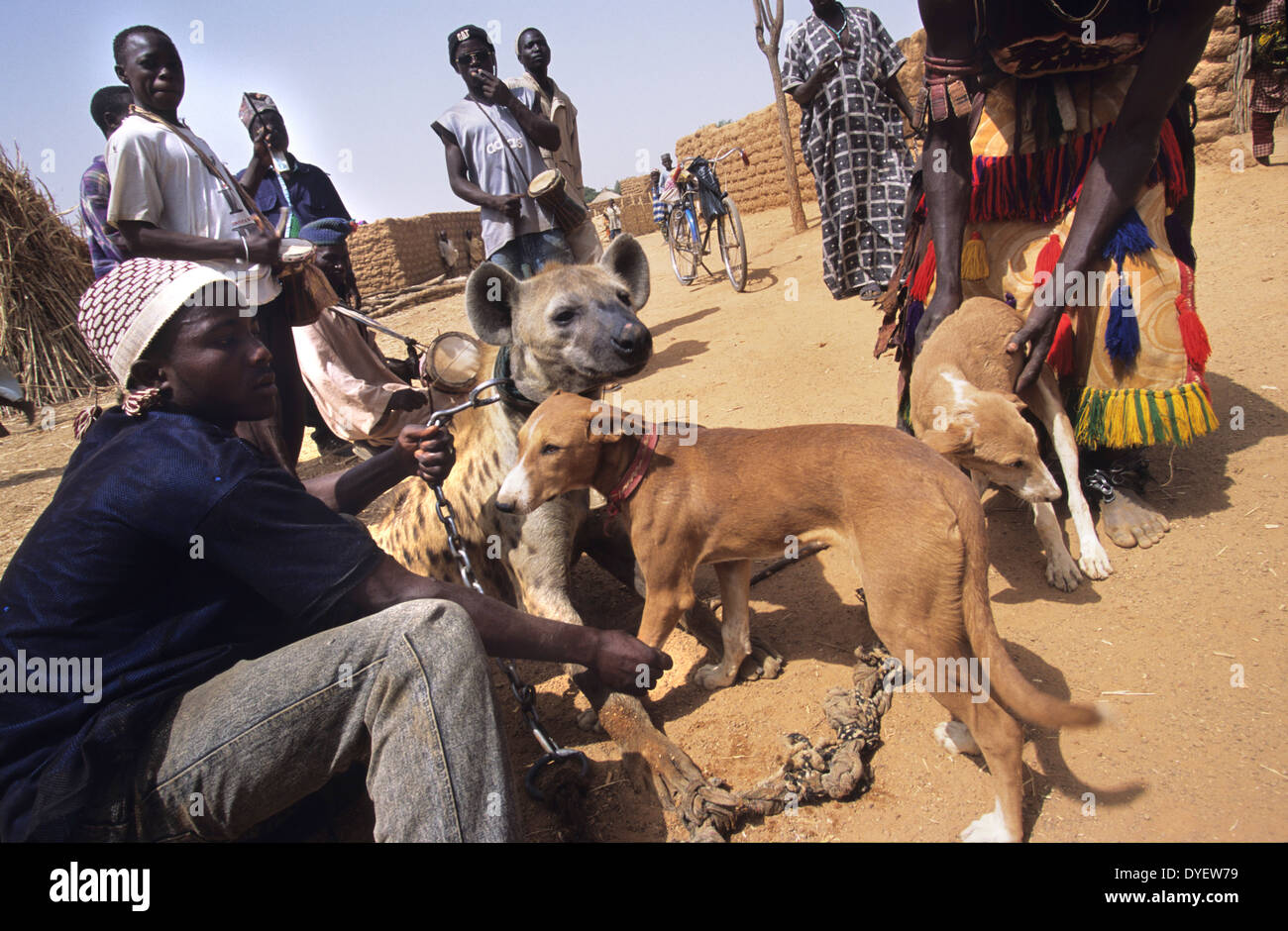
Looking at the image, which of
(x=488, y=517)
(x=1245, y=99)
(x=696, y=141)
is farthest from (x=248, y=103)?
(x=696, y=141)

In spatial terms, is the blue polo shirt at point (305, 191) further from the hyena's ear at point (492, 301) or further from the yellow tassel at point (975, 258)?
the yellow tassel at point (975, 258)

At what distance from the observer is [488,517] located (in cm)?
336

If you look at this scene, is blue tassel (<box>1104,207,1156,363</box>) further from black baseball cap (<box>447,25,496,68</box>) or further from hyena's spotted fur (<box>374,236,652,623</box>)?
black baseball cap (<box>447,25,496,68</box>)

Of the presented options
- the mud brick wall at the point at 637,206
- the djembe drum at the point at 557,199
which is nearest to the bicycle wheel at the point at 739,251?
the djembe drum at the point at 557,199

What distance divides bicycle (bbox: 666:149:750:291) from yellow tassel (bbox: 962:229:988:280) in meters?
7.34

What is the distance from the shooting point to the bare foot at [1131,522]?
347 cm

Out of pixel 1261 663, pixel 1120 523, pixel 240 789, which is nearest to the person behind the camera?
pixel 240 789

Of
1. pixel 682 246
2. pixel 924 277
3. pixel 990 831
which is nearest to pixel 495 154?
pixel 924 277

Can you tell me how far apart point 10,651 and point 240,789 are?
699 millimetres

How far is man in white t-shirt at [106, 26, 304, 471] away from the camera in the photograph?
400 centimetres

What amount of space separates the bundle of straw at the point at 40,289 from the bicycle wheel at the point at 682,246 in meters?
10.7

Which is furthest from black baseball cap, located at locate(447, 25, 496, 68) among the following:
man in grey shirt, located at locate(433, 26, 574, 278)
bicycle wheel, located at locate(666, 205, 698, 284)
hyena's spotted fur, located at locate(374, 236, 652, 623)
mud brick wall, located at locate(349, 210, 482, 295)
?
mud brick wall, located at locate(349, 210, 482, 295)
